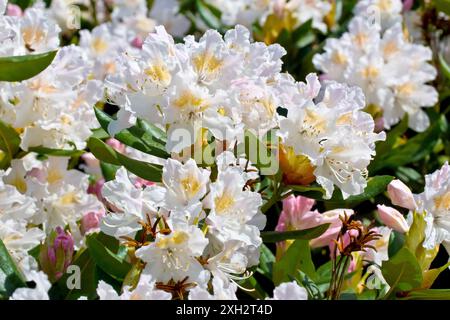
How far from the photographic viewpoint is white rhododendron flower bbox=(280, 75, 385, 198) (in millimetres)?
1669

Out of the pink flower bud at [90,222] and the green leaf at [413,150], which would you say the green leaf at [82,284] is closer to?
the pink flower bud at [90,222]

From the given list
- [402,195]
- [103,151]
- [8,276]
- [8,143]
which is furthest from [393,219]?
[8,143]

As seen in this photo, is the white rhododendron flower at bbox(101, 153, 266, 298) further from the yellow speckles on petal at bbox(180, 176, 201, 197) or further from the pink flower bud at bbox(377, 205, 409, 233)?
the pink flower bud at bbox(377, 205, 409, 233)

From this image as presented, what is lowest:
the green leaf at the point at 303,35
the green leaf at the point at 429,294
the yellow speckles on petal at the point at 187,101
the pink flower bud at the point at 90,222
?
the green leaf at the point at 303,35

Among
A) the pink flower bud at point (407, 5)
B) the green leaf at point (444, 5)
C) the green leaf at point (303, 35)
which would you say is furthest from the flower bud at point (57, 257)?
the pink flower bud at point (407, 5)

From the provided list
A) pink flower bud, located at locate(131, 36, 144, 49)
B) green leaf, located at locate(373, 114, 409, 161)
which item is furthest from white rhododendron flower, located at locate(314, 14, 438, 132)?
pink flower bud, located at locate(131, 36, 144, 49)

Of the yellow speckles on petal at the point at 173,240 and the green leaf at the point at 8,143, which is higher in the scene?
the yellow speckles on petal at the point at 173,240

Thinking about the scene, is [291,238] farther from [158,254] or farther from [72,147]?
[72,147]

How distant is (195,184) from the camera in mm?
1528

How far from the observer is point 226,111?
5.39 ft

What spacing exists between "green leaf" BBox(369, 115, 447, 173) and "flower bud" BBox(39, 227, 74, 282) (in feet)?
3.08

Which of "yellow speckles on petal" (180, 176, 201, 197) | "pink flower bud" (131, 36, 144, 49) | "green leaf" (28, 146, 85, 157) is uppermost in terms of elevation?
"yellow speckles on petal" (180, 176, 201, 197)

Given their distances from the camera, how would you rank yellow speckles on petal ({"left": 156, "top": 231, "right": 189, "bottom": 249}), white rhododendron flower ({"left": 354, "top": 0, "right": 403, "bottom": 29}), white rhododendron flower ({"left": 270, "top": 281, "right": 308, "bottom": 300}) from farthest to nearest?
white rhododendron flower ({"left": 354, "top": 0, "right": 403, "bottom": 29})
yellow speckles on petal ({"left": 156, "top": 231, "right": 189, "bottom": 249})
white rhododendron flower ({"left": 270, "top": 281, "right": 308, "bottom": 300})

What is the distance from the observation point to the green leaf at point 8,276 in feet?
5.12
